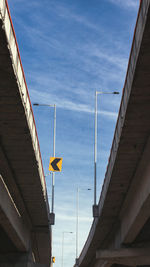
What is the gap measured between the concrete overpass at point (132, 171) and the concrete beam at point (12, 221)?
586 cm

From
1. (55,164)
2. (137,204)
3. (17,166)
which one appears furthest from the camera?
(55,164)

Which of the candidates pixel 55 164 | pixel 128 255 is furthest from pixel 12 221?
pixel 128 255

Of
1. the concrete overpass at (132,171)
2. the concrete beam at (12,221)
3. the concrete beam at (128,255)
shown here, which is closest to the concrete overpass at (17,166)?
the concrete beam at (12,221)

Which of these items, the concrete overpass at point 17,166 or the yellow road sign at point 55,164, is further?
the yellow road sign at point 55,164

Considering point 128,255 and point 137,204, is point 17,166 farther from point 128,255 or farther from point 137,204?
point 128,255

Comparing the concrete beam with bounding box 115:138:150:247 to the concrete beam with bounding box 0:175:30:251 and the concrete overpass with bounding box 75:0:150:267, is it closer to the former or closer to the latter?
the concrete overpass with bounding box 75:0:150:267

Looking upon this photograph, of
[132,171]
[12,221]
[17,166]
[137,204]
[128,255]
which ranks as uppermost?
[17,166]

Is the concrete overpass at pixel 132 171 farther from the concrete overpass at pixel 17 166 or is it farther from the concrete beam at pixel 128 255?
the concrete overpass at pixel 17 166

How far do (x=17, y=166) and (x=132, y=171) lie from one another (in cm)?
599

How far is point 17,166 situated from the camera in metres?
20.0

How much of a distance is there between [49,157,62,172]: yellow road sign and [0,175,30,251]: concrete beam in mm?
4985

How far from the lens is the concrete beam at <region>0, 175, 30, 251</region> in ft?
71.4

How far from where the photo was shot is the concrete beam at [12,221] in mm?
21750

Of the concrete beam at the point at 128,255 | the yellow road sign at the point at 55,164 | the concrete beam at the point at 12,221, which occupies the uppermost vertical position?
the yellow road sign at the point at 55,164
